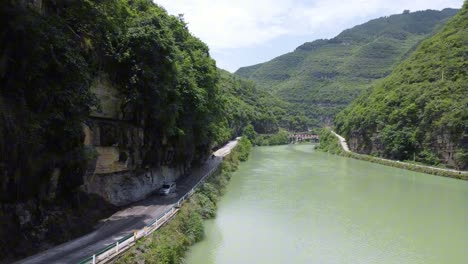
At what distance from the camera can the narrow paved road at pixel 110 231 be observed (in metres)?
16.4

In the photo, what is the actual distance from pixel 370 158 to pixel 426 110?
1609 cm

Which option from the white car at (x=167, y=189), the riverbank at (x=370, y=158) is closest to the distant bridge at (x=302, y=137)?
the riverbank at (x=370, y=158)

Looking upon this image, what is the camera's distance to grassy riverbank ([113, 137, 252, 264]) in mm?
17922

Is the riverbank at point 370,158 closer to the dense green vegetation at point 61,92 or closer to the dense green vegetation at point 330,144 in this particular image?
the dense green vegetation at point 330,144

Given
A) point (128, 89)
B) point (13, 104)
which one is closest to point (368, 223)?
point (128, 89)

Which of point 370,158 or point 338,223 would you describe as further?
point 370,158

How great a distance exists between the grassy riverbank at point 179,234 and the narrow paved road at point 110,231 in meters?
1.38

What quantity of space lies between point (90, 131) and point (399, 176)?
4495 cm

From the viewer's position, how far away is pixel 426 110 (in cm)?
6431

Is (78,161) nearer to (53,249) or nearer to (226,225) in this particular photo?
(53,249)

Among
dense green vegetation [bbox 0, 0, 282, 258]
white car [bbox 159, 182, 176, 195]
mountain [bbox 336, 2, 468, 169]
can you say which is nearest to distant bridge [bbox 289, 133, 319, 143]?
mountain [bbox 336, 2, 468, 169]

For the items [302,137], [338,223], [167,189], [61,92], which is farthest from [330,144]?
[61,92]

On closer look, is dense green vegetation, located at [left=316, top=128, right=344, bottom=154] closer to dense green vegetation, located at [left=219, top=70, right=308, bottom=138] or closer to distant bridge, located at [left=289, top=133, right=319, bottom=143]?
dense green vegetation, located at [left=219, top=70, right=308, bottom=138]

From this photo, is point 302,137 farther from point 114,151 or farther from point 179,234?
point 179,234
